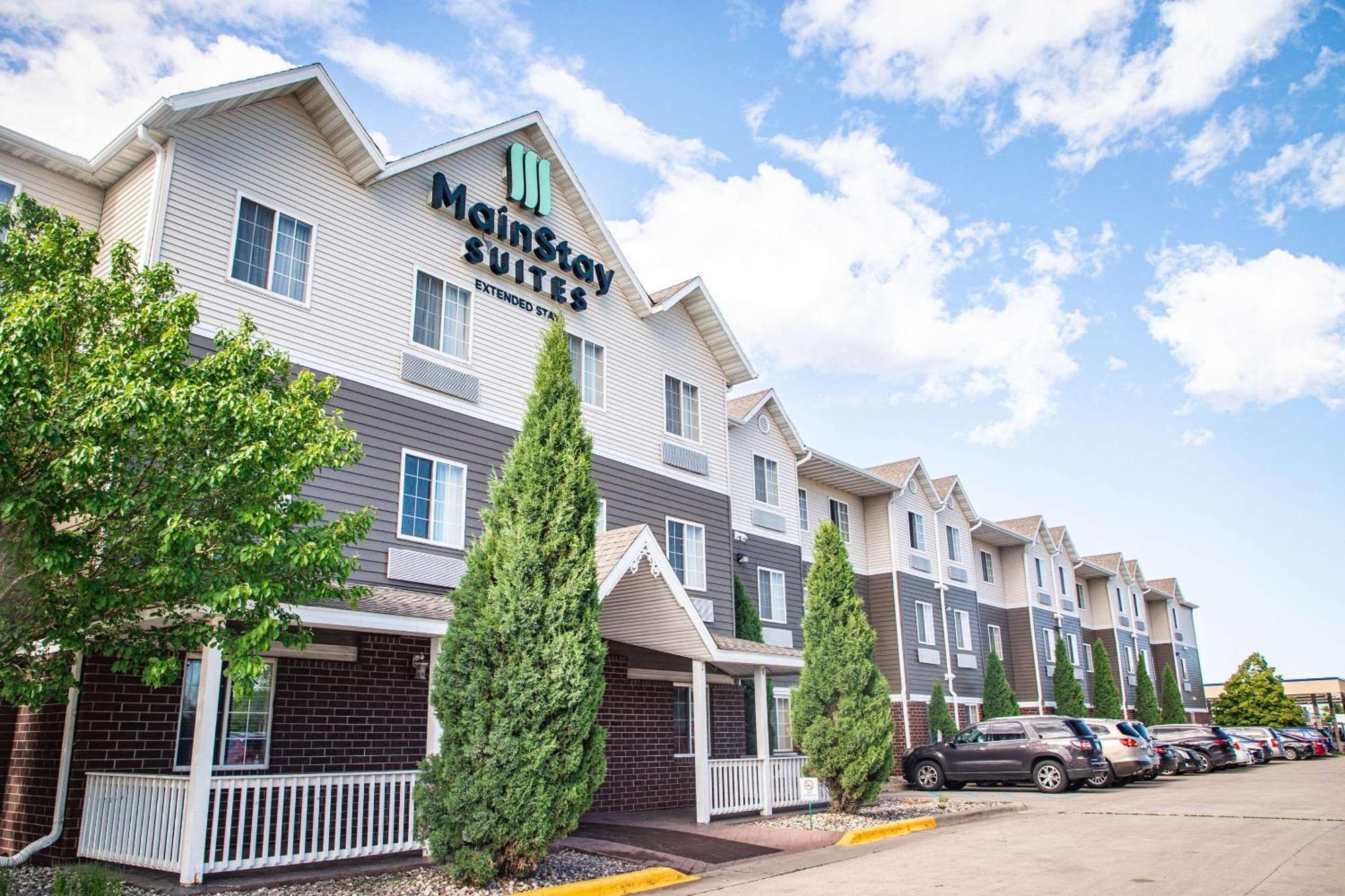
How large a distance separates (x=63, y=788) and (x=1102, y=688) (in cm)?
3859

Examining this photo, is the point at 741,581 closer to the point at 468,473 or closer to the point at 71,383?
the point at 468,473

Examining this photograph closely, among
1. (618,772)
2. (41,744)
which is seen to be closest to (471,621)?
(41,744)

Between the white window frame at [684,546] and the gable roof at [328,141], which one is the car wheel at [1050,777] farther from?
the gable roof at [328,141]

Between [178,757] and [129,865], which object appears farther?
[178,757]

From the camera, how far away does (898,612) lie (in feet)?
104

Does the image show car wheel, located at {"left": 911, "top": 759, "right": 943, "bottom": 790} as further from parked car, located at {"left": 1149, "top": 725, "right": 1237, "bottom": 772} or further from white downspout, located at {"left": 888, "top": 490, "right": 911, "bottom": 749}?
parked car, located at {"left": 1149, "top": 725, "right": 1237, "bottom": 772}

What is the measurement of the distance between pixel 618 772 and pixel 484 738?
7.97 m

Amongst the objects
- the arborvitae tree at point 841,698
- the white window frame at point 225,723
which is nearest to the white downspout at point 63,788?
the white window frame at point 225,723

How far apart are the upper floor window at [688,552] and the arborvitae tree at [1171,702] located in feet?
121

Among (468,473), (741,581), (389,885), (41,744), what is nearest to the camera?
(389,885)

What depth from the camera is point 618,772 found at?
58.1ft

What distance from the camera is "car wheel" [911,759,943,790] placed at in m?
23.5

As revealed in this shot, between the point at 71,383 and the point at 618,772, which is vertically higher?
the point at 71,383

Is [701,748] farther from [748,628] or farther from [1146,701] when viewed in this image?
[1146,701]
